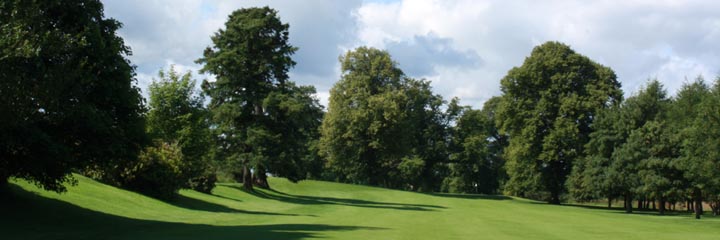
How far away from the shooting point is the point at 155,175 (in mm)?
34344

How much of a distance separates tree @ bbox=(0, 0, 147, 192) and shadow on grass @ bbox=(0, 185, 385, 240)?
1195mm

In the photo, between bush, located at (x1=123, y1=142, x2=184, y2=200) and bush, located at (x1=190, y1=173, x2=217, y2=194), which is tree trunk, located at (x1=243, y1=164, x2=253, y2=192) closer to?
bush, located at (x1=190, y1=173, x2=217, y2=194)

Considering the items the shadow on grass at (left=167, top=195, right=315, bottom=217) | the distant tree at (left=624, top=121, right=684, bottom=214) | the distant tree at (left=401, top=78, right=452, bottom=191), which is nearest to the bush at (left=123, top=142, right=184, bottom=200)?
the shadow on grass at (left=167, top=195, right=315, bottom=217)

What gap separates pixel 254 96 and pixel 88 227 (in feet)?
106

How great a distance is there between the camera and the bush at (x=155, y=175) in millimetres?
34406

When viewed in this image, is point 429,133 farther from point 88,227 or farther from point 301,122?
point 88,227

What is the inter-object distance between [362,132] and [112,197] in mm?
47552

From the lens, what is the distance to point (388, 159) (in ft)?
262

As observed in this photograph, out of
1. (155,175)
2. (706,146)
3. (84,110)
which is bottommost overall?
(155,175)

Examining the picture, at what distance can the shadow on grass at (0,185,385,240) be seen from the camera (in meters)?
19.4

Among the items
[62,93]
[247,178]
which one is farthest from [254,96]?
[62,93]

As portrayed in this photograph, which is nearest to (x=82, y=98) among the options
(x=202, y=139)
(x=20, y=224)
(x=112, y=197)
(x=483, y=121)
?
(x=20, y=224)

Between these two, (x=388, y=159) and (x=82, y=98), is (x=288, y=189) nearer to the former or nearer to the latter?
(x=388, y=159)

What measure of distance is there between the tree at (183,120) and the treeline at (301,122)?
104mm
